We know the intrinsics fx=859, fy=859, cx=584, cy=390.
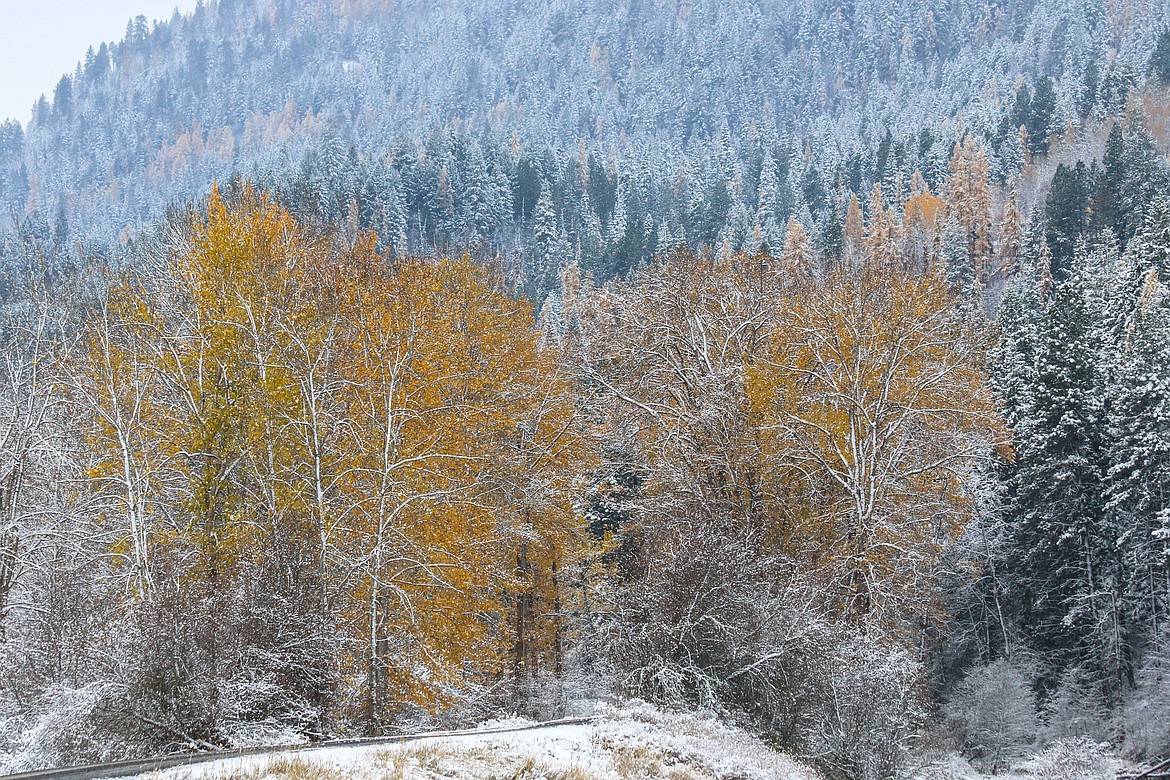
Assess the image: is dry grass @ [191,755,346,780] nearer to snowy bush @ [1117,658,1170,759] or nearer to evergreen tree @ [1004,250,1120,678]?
snowy bush @ [1117,658,1170,759]

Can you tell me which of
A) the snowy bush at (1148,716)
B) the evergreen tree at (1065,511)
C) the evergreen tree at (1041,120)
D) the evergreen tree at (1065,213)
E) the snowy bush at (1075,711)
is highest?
the evergreen tree at (1041,120)

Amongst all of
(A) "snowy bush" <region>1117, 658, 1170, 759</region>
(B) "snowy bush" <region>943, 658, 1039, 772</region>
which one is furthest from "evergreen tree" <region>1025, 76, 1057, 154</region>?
(B) "snowy bush" <region>943, 658, 1039, 772</region>

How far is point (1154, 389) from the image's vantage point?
92.3ft

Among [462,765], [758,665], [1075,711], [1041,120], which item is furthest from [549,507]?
[1041,120]

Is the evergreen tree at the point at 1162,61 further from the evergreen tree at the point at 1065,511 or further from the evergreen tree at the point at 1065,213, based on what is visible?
the evergreen tree at the point at 1065,511

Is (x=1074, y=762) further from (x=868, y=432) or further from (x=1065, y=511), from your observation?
(x=1065, y=511)

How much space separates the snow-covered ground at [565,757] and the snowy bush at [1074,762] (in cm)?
1141

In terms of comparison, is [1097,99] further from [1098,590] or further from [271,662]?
[271,662]

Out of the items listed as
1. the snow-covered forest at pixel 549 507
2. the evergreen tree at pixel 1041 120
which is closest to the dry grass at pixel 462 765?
the snow-covered forest at pixel 549 507

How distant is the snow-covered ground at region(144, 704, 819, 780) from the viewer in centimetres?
790

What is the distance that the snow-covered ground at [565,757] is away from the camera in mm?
7898

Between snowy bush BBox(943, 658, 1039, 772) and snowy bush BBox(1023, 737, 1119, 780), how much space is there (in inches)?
106

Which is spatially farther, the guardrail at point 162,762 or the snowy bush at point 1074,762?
the snowy bush at point 1074,762

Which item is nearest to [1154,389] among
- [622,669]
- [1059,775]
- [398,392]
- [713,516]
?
[1059,775]
